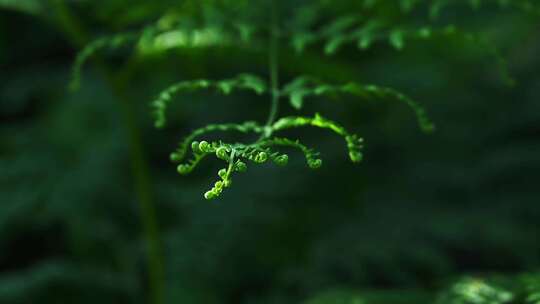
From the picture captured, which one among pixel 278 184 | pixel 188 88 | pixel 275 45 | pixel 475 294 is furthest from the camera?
pixel 278 184

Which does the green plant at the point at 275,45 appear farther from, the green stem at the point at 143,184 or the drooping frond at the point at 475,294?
the drooping frond at the point at 475,294

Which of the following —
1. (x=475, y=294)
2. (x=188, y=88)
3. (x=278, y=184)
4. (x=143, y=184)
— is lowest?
(x=475, y=294)

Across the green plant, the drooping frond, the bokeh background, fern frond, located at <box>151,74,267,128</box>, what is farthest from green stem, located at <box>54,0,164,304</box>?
the drooping frond

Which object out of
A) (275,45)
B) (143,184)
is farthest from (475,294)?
(143,184)

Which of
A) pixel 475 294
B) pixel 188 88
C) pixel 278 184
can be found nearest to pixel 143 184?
pixel 278 184

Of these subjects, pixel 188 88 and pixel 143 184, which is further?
pixel 143 184

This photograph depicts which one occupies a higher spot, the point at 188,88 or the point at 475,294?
the point at 188,88

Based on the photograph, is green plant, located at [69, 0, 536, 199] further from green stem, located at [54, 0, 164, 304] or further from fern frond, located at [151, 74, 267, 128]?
green stem, located at [54, 0, 164, 304]

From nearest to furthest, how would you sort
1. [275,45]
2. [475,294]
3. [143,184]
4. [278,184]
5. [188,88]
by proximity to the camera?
[188,88]
[475,294]
[275,45]
[143,184]
[278,184]

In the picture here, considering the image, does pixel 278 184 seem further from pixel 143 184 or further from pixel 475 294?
pixel 475 294
